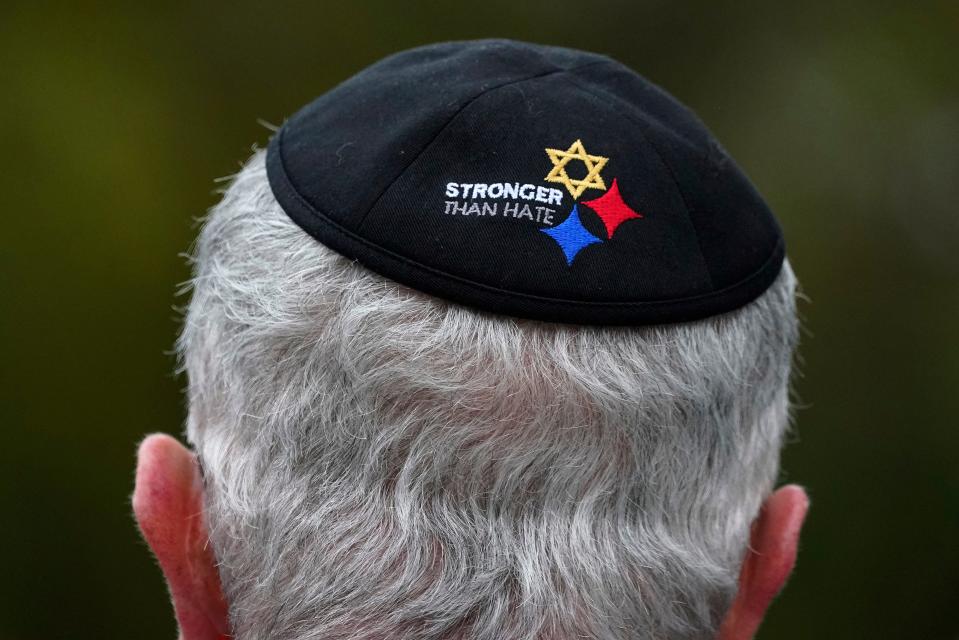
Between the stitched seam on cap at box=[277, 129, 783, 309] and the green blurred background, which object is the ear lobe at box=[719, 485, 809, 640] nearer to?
the stitched seam on cap at box=[277, 129, 783, 309]

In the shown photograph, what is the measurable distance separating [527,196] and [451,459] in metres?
0.33

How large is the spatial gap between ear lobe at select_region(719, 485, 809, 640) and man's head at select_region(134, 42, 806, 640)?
0.54ft

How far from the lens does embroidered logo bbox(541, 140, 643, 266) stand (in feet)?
3.66

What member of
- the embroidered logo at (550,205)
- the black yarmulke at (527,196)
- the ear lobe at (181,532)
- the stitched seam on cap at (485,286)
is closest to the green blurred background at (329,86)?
the ear lobe at (181,532)

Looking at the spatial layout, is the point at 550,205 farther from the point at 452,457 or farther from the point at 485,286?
the point at 452,457

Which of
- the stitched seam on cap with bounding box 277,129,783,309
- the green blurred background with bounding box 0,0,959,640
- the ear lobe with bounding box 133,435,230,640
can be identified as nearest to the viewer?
the stitched seam on cap with bounding box 277,129,783,309

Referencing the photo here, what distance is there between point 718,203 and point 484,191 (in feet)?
1.12

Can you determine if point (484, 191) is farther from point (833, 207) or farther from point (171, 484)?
point (833, 207)

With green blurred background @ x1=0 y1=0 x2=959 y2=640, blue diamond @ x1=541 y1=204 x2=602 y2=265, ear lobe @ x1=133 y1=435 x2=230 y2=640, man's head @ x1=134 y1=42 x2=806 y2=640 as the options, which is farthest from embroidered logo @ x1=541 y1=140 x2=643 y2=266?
green blurred background @ x1=0 y1=0 x2=959 y2=640

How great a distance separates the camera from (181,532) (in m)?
1.33

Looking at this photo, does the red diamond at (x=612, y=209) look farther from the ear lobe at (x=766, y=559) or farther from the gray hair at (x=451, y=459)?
the ear lobe at (x=766, y=559)

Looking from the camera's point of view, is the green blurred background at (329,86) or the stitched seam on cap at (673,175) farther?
the green blurred background at (329,86)

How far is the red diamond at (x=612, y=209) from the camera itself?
113cm

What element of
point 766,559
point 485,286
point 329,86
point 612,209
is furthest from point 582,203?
point 329,86
